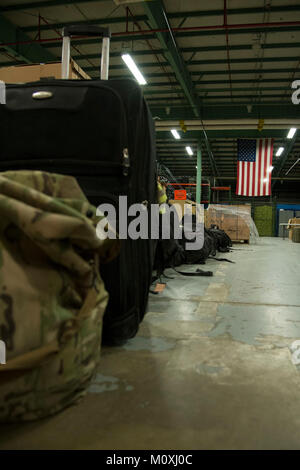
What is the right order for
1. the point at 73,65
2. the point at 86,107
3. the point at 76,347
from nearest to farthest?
the point at 76,347 < the point at 86,107 < the point at 73,65

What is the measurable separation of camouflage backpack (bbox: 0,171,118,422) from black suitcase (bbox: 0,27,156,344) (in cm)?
38

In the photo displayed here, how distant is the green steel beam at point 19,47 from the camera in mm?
5598

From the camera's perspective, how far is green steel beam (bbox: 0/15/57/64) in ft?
18.4

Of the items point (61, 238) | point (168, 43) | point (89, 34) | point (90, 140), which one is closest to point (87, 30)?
point (89, 34)

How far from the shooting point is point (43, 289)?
0.74 metres

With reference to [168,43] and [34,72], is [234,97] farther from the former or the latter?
[34,72]

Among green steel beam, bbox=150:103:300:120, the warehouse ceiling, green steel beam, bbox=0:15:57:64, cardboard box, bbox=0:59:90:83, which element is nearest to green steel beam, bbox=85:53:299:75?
the warehouse ceiling

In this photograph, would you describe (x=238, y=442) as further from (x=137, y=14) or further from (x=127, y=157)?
(x=137, y=14)

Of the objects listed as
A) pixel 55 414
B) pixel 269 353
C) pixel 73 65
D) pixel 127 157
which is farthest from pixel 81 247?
pixel 73 65

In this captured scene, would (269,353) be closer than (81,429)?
No

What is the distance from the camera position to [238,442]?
76cm

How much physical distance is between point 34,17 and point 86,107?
18.5 ft

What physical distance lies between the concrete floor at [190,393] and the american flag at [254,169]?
8.12 meters

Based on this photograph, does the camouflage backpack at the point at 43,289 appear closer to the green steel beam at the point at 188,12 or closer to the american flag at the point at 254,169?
the green steel beam at the point at 188,12
